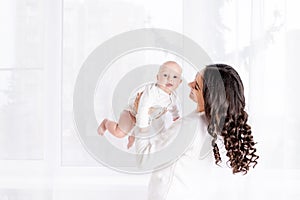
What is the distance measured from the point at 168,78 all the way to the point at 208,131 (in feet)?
0.52

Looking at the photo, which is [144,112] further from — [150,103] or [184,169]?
[184,169]

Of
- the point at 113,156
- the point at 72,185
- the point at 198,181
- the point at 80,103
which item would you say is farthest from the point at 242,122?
the point at 72,185

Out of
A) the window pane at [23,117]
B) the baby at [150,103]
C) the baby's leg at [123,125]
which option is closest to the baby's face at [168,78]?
the baby at [150,103]

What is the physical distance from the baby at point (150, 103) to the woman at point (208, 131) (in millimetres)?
60

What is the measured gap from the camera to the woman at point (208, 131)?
109cm

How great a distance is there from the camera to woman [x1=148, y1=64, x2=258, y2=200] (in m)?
1.09

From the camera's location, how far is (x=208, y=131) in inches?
43.6

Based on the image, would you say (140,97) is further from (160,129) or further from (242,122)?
(242,122)

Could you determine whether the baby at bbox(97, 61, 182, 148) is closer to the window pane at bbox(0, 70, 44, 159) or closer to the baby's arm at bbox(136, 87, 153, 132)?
the baby's arm at bbox(136, 87, 153, 132)

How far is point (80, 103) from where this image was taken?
61.2 inches

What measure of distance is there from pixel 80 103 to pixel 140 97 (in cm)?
48

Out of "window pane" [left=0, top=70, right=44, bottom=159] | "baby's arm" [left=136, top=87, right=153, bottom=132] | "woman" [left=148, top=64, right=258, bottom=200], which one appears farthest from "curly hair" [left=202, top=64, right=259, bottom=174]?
"window pane" [left=0, top=70, right=44, bottom=159]

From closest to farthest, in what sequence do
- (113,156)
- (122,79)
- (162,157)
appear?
1. (162,157)
2. (113,156)
3. (122,79)

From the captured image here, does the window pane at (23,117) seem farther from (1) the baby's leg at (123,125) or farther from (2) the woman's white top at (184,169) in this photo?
(2) the woman's white top at (184,169)
